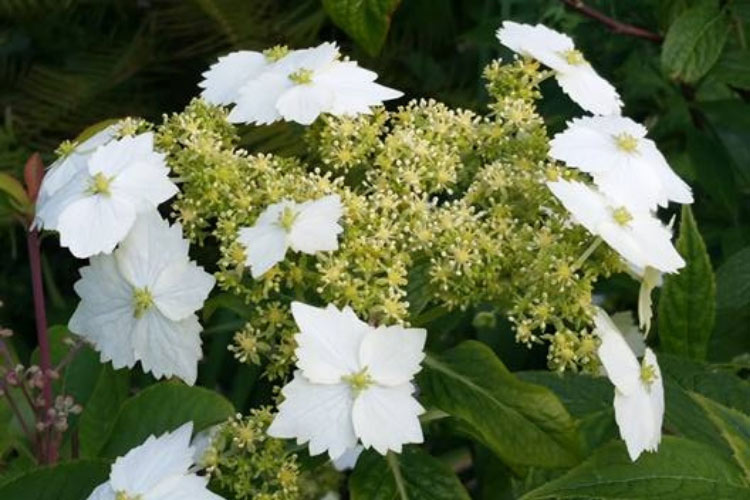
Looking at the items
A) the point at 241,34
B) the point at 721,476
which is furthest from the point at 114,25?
the point at 721,476

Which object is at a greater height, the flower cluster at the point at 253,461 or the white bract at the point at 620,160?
the white bract at the point at 620,160

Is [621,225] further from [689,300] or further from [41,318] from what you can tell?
[41,318]

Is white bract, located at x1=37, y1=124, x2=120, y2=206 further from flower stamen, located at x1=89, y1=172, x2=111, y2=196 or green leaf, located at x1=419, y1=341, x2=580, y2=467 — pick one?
green leaf, located at x1=419, y1=341, x2=580, y2=467

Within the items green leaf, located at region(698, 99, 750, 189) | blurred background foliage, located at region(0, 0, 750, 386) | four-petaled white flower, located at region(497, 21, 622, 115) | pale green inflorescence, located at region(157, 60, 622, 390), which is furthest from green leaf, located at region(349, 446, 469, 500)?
green leaf, located at region(698, 99, 750, 189)

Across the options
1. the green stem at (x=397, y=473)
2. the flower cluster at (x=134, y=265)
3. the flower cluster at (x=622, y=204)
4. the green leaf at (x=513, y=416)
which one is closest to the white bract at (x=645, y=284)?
the flower cluster at (x=622, y=204)

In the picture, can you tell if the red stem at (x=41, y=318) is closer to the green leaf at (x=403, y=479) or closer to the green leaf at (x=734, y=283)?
the green leaf at (x=403, y=479)

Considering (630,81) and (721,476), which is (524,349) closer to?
(630,81)
